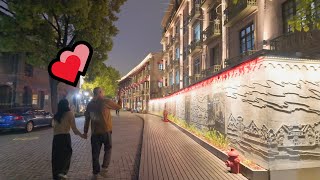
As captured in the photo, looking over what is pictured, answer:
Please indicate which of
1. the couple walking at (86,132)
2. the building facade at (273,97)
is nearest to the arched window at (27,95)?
the building facade at (273,97)

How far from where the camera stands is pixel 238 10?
15.3 m

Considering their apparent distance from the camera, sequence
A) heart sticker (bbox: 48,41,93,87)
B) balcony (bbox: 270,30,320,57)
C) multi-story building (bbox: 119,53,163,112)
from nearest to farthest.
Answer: heart sticker (bbox: 48,41,93,87) < balcony (bbox: 270,30,320,57) < multi-story building (bbox: 119,53,163,112)

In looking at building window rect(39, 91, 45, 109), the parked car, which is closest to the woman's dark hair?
the parked car

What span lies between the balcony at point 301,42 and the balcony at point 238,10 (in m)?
3.15

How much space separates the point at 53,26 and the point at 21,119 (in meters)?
8.13

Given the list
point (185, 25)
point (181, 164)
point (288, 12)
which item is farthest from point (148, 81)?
point (181, 164)

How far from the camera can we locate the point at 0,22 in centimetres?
2012

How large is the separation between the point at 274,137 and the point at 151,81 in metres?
51.3

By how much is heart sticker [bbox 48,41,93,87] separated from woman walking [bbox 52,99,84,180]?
30.8 inches

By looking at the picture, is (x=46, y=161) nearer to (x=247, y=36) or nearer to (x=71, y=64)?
(x=71, y=64)

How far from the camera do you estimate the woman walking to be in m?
6.73

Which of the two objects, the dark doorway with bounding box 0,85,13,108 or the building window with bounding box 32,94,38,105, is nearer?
the dark doorway with bounding box 0,85,13,108

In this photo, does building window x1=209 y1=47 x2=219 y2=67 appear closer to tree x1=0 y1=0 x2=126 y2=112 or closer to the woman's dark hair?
tree x1=0 y1=0 x2=126 y2=112

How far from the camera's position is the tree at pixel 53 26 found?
19516 millimetres
